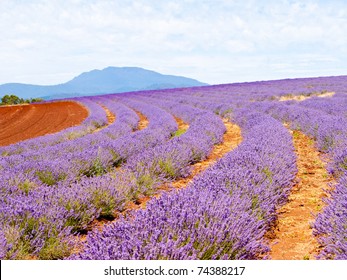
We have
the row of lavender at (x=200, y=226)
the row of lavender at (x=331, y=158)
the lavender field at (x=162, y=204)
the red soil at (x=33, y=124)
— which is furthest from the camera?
the red soil at (x=33, y=124)

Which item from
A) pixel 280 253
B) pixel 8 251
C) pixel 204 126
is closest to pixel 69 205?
pixel 8 251

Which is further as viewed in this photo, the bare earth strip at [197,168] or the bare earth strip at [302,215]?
the bare earth strip at [197,168]

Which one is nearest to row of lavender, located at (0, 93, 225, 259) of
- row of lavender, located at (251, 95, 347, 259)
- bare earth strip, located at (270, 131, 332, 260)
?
bare earth strip, located at (270, 131, 332, 260)

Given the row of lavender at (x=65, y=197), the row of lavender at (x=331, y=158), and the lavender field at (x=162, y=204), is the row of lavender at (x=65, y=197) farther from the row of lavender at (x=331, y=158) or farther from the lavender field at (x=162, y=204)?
the row of lavender at (x=331, y=158)

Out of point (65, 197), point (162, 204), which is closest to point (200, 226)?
point (162, 204)

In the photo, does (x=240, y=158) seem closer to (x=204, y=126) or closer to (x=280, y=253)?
(x=280, y=253)

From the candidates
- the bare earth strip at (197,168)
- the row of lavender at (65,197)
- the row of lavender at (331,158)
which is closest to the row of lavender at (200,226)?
the bare earth strip at (197,168)

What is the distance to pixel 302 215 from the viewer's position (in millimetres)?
3895

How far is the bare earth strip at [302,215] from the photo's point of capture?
10.1 ft

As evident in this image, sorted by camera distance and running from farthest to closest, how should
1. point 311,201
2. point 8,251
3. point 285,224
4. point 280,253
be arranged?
point 311,201 → point 285,224 → point 280,253 → point 8,251

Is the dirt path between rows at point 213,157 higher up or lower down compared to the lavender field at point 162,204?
lower down

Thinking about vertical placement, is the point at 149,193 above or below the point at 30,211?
below

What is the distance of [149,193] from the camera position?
189 inches
